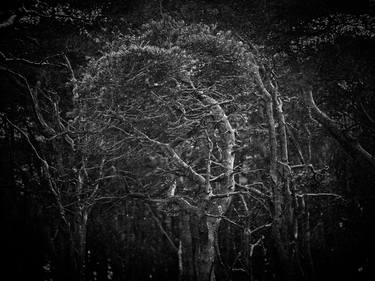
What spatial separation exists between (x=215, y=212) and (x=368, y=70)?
820 centimetres

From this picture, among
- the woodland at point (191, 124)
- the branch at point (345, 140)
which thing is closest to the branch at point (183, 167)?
the woodland at point (191, 124)

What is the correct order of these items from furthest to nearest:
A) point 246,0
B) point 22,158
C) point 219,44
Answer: point 22,158, point 246,0, point 219,44

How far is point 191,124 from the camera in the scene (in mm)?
9664

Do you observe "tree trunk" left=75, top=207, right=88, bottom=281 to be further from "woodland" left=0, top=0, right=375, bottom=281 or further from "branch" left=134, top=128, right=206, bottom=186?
"branch" left=134, top=128, right=206, bottom=186

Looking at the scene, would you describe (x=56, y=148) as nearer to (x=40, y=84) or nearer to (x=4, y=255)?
(x=40, y=84)

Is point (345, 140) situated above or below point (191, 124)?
below

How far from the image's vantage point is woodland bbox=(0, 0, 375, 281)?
8625 millimetres

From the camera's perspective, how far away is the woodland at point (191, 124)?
862cm

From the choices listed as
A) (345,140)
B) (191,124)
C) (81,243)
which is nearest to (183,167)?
(191,124)

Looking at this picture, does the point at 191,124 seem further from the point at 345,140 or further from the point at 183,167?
the point at 345,140

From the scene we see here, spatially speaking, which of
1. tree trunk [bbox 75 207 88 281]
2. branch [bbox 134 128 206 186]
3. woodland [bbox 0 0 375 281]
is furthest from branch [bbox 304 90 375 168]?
tree trunk [bbox 75 207 88 281]

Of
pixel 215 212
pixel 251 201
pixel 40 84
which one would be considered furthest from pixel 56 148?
pixel 251 201

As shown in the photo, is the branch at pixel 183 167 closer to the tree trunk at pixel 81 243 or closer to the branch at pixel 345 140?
the tree trunk at pixel 81 243

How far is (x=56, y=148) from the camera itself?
13.7 meters
